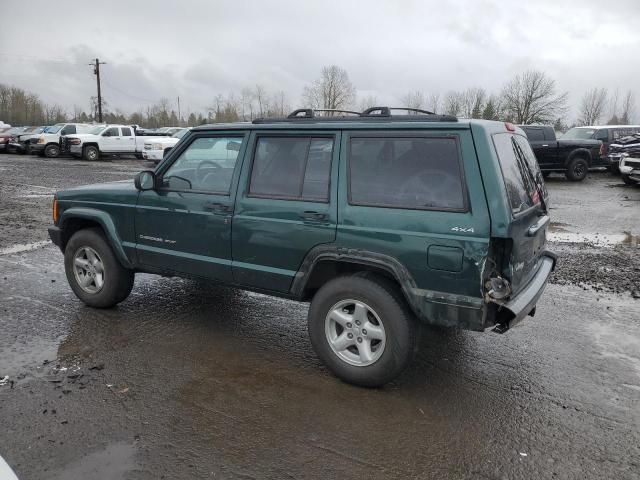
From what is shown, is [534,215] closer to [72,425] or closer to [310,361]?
[310,361]

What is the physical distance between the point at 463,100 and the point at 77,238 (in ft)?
197

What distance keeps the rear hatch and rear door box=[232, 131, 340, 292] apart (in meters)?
1.20

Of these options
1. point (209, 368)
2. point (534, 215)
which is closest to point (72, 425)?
point (209, 368)

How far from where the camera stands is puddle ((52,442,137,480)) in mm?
2738

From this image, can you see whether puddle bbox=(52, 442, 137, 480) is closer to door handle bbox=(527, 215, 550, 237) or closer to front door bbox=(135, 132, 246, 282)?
front door bbox=(135, 132, 246, 282)

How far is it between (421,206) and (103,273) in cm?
327

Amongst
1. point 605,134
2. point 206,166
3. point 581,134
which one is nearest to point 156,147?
point 581,134

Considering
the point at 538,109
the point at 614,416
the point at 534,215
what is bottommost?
the point at 614,416

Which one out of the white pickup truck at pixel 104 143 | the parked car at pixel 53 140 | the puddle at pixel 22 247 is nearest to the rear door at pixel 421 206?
the puddle at pixel 22 247

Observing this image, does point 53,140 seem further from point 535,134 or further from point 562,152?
point 562,152

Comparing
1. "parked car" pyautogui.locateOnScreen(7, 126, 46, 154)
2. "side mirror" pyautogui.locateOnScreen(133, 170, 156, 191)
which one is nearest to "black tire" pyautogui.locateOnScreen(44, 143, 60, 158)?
"parked car" pyautogui.locateOnScreen(7, 126, 46, 154)

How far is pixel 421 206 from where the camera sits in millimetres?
3457

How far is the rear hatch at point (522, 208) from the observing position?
10.9 feet

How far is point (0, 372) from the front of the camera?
151 inches
